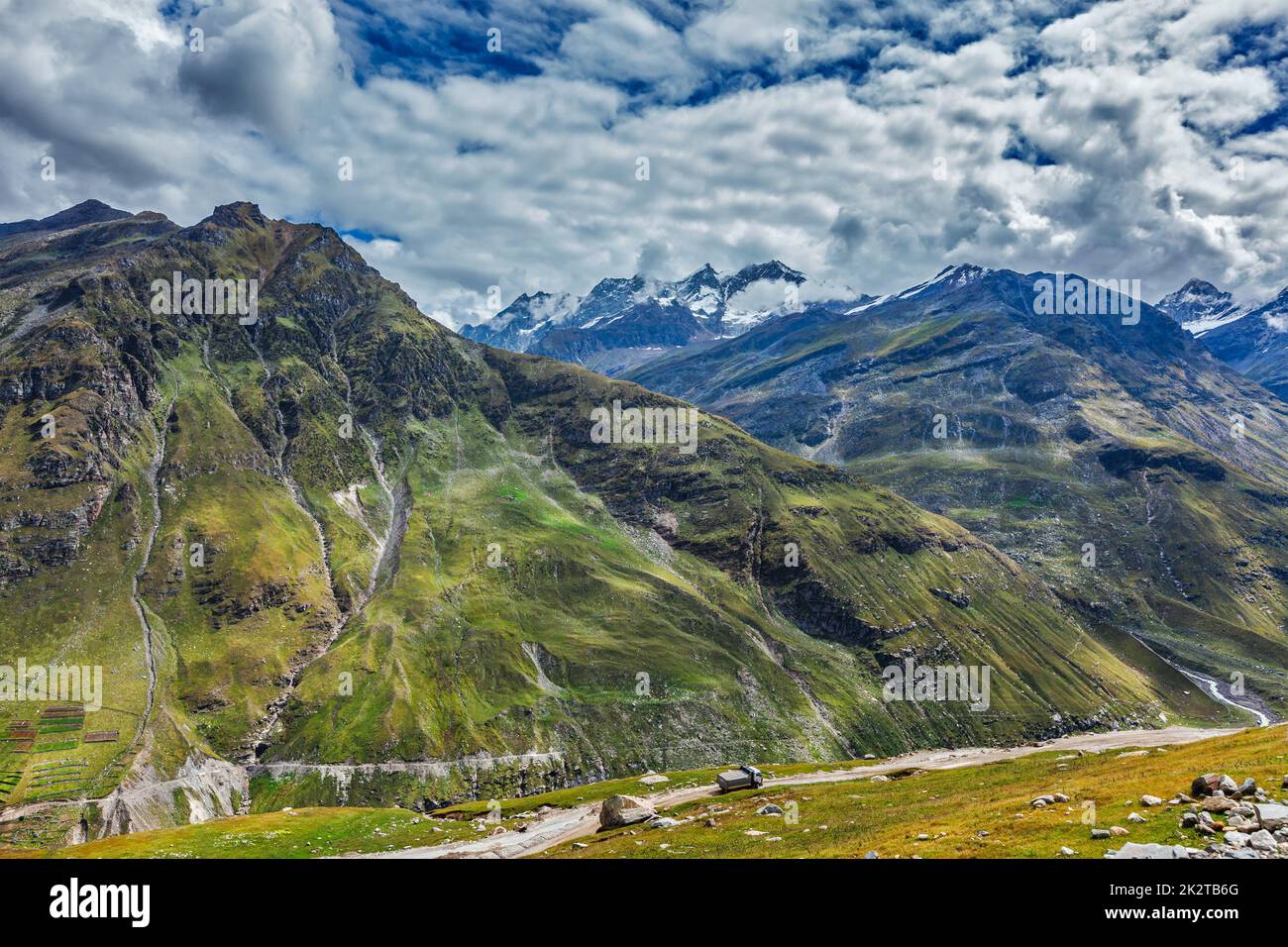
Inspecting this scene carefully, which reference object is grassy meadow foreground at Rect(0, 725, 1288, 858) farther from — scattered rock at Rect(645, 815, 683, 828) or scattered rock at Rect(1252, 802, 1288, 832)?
scattered rock at Rect(1252, 802, 1288, 832)

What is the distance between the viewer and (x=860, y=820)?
62594 mm

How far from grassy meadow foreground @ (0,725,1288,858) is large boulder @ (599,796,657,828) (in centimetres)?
378

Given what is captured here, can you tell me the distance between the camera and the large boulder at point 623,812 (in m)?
85.4

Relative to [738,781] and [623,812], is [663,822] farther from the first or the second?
[738,781]

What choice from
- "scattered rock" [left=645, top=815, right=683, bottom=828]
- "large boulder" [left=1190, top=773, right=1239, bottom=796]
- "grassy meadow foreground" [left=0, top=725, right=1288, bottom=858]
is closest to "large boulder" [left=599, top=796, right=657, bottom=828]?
"grassy meadow foreground" [left=0, top=725, right=1288, bottom=858]

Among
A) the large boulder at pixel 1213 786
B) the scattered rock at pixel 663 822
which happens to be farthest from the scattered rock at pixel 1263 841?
the scattered rock at pixel 663 822

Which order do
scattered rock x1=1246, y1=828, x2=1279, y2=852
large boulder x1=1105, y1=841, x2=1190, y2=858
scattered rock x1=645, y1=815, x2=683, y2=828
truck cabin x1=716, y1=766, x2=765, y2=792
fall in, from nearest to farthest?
large boulder x1=1105, y1=841, x2=1190, y2=858 < scattered rock x1=1246, y1=828, x2=1279, y2=852 < scattered rock x1=645, y1=815, x2=683, y2=828 < truck cabin x1=716, y1=766, x2=765, y2=792

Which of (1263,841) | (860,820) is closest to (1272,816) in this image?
(1263,841)

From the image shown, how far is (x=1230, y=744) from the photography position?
236 ft

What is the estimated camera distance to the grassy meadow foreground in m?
36.3

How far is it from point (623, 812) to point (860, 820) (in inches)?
1349
